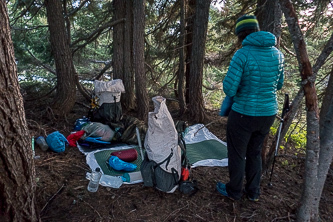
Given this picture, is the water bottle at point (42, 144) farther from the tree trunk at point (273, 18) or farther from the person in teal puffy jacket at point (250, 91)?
the tree trunk at point (273, 18)

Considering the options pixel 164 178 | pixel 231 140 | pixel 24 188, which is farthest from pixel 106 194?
pixel 231 140

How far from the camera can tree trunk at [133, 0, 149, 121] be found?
5.41 m

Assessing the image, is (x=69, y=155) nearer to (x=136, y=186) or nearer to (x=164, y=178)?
(x=136, y=186)

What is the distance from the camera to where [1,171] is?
1781mm

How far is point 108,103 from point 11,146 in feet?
11.3

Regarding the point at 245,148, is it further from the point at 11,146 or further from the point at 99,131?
the point at 99,131

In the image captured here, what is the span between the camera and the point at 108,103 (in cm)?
523

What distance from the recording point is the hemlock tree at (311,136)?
2.16m

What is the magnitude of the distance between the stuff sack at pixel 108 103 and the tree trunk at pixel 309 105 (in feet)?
12.2

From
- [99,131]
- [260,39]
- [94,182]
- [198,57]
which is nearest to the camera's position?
[260,39]

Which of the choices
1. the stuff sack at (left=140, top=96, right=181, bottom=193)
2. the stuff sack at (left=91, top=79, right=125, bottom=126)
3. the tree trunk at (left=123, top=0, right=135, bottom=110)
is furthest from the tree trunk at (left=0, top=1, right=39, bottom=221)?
the tree trunk at (left=123, top=0, right=135, bottom=110)

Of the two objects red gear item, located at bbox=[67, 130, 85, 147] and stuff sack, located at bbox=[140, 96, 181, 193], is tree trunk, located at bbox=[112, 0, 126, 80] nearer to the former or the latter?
red gear item, located at bbox=[67, 130, 85, 147]

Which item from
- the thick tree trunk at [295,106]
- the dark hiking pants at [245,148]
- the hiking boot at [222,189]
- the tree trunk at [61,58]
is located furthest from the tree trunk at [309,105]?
the tree trunk at [61,58]

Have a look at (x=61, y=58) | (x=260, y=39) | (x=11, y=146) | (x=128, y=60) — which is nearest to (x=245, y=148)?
(x=260, y=39)
